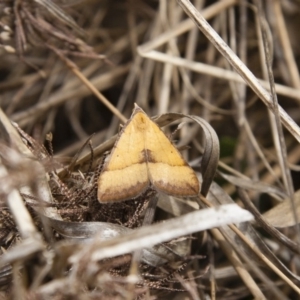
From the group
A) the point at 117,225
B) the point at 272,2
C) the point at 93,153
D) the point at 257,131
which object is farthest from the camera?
the point at 257,131

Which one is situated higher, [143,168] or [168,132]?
[143,168]

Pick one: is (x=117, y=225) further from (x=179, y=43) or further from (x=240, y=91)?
(x=179, y=43)

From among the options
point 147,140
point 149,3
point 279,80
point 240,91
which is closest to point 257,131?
point 279,80

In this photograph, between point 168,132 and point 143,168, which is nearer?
point 143,168
